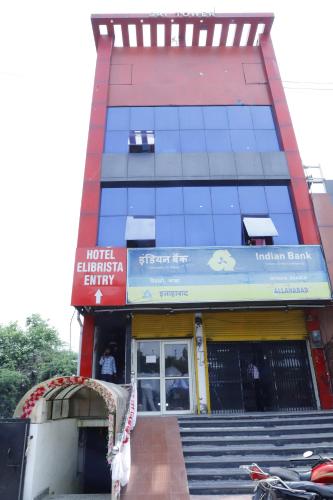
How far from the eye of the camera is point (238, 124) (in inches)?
587

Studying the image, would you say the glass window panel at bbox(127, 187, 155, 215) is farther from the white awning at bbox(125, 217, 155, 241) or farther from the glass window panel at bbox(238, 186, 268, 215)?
the glass window panel at bbox(238, 186, 268, 215)

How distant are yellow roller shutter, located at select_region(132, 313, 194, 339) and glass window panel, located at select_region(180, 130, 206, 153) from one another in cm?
680

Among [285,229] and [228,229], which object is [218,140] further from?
[285,229]

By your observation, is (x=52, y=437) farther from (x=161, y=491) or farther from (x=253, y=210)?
(x=253, y=210)

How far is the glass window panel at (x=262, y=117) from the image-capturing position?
14859mm

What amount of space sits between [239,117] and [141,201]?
610 centimetres

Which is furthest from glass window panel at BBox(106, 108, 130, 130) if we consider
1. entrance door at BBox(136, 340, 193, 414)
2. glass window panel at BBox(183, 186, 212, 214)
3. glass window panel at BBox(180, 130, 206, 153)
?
entrance door at BBox(136, 340, 193, 414)

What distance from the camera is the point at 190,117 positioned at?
15.1 meters

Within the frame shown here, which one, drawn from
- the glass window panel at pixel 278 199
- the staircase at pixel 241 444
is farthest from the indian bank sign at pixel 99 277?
the glass window panel at pixel 278 199

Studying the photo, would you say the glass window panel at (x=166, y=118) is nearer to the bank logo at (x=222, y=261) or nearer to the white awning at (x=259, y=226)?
the white awning at (x=259, y=226)

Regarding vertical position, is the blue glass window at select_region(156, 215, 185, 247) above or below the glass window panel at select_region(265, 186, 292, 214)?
below

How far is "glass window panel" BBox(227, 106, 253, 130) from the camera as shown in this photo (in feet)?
48.8

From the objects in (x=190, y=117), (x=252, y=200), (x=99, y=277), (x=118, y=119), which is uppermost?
(x=190, y=117)

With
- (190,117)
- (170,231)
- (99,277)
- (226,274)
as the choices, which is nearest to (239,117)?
(190,117)
